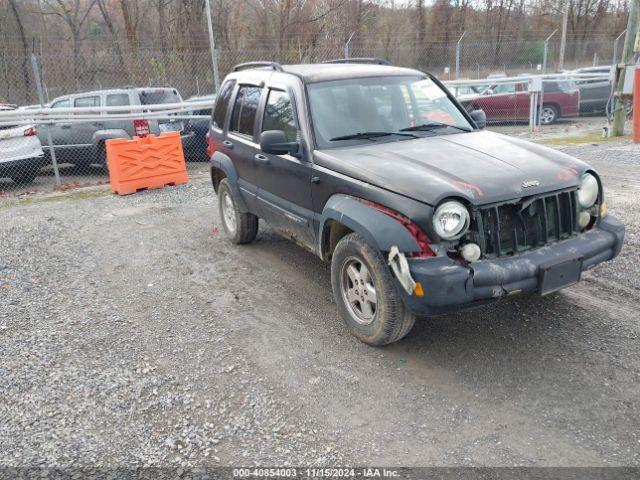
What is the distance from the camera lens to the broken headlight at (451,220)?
11.5ft

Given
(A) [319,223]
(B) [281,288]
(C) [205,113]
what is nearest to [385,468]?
(A) [319,223]

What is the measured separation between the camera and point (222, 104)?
6398 millimetres

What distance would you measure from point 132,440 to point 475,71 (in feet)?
96.2

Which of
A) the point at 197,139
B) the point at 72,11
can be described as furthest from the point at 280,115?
the point at 72,11

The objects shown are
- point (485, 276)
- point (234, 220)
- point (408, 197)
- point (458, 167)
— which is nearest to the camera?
point (485, 276)

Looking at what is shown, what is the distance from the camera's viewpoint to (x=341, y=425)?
328cm

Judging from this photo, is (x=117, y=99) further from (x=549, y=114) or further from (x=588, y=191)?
(x=549, y=114)

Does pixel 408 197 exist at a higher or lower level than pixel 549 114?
higher

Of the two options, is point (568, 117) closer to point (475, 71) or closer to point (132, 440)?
point (475, 71)

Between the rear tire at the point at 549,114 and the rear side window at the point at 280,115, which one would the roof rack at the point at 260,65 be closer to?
the rear side window at the point at 280,115

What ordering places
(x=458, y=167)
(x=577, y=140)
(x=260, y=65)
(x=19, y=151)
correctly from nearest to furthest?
(x=458, y=167)
(x=260, y=65)
(x=19, y=151)
(x=577, y=140)

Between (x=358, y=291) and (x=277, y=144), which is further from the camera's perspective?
(x=277, y=144)

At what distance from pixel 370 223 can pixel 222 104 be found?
3.34 m

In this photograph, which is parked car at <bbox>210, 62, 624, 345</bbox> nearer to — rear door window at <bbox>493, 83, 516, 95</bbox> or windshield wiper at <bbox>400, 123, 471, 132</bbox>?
windshield wiper at <bbox>400, 123, 471, 132</bbox>
